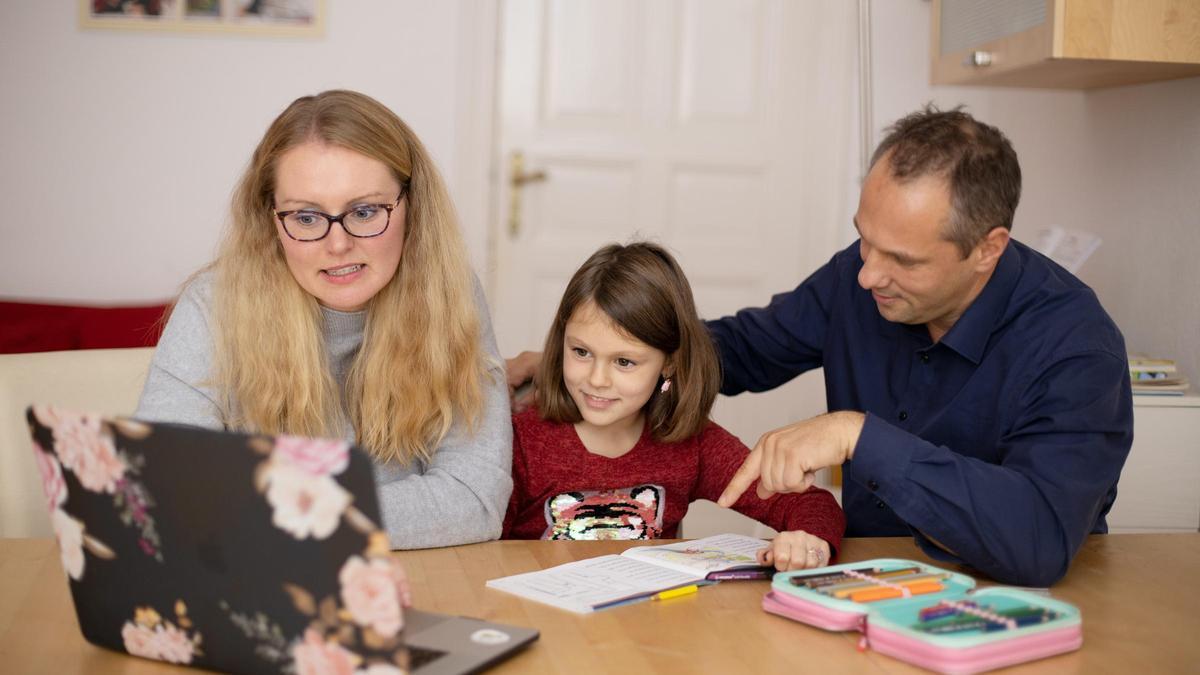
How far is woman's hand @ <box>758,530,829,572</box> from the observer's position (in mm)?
1535

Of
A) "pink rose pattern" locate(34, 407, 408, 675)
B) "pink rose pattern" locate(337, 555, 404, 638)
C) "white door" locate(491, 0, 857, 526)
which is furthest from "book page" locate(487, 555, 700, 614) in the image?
"white door" locate(491, 0, 857, 526)

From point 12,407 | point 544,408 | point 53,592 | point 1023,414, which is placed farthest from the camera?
point 544,408

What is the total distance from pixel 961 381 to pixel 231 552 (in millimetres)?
1185

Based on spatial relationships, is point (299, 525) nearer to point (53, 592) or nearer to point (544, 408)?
point (53, 592)

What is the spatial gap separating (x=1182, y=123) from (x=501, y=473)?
1987mm

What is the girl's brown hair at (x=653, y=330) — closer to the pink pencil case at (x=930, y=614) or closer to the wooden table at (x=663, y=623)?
the wooden table at (x=663, y=623)

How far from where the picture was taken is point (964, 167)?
5.71 feet

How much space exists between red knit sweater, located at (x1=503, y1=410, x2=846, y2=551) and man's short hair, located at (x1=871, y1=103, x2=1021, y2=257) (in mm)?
492

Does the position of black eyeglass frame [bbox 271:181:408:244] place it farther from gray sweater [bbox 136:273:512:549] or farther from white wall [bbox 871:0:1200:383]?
white wall [bbox 871:0:1200:383]

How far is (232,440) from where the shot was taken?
38.7 inches

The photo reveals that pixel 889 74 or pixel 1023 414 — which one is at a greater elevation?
pixel 889 74

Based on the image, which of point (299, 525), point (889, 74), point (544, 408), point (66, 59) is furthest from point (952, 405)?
point (66, 59)

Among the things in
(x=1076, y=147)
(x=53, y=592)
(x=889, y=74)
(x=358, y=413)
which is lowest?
(x=53, y=592)

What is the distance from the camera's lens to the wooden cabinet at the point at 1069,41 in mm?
2498
